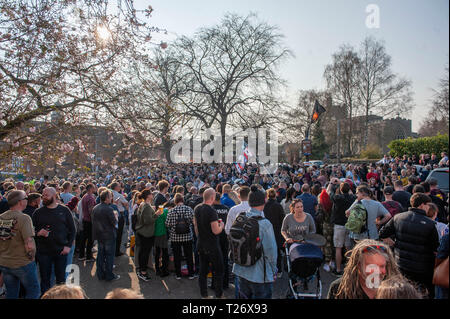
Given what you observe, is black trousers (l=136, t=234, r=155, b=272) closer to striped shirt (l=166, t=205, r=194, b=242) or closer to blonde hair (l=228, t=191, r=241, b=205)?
striped shirt (l=166, t=205, r=194, b=242)

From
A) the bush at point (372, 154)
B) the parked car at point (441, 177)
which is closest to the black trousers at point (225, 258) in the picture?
the parked car at point (441, 177)

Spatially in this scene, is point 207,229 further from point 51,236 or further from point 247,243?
point 51,236

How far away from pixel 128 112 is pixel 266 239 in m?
3.92

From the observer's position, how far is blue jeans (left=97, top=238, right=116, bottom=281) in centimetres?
597

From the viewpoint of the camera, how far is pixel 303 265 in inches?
178

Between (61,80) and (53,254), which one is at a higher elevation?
(61,80)

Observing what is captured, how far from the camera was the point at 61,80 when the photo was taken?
5898 millimetres

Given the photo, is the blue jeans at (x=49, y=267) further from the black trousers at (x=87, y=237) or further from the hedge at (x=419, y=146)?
the hedge at (x=419, y=146)

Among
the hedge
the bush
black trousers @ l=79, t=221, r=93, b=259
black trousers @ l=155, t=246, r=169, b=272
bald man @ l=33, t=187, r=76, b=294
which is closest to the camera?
bald man @ l=33, t=187, r=76, b=294

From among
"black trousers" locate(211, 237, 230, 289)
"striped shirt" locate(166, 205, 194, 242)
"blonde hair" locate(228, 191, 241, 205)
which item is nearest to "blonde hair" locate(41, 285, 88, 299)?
"black trousers" locate(211, 237, 230, 289)

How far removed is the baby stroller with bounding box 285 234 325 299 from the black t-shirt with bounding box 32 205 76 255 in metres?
3.59
